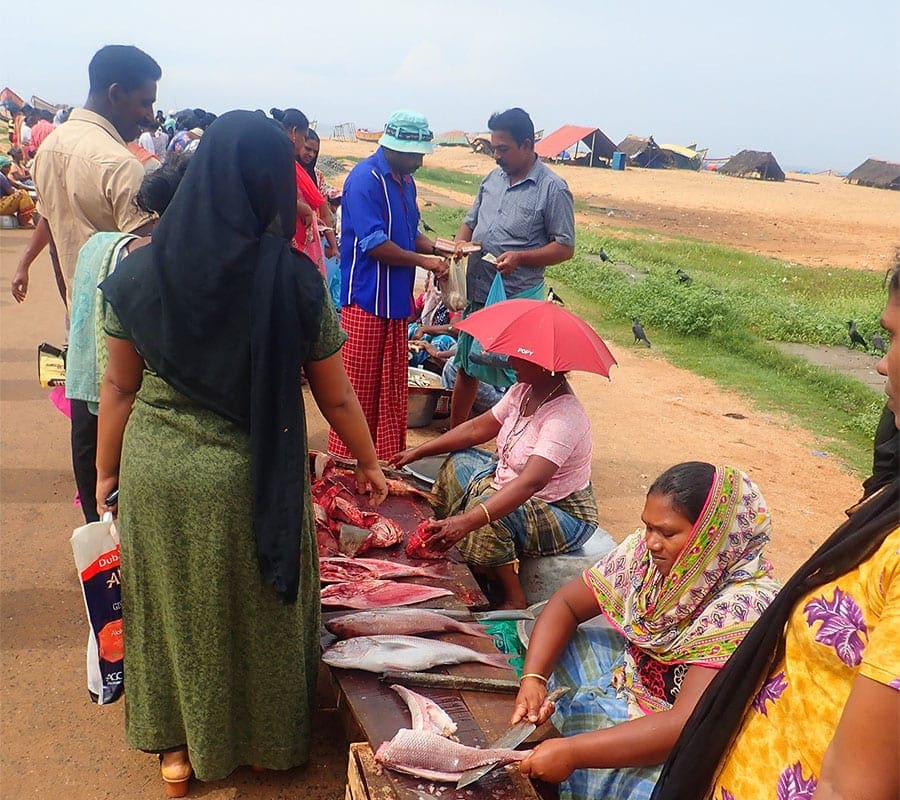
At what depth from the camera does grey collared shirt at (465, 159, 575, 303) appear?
5.11m

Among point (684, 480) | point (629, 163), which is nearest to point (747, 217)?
point (629, 163)

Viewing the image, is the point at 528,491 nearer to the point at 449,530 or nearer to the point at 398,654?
the point at 449,530

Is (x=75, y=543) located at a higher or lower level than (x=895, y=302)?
lower

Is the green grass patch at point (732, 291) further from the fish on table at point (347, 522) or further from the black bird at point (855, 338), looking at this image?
the fish on table at point (347, 522)

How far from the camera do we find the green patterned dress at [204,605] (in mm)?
2428

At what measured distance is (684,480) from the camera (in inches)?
89.8

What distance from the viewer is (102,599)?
105 inches

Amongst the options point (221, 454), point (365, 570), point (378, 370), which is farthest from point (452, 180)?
point (221, 454)

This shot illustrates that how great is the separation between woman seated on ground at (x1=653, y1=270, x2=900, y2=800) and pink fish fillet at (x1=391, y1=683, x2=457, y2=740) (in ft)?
2.85

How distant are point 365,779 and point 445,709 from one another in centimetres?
42

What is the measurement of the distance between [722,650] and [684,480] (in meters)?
0.50

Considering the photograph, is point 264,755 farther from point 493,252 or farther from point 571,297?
point 571,297

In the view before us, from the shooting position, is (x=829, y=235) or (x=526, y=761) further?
(x=829, y=235)

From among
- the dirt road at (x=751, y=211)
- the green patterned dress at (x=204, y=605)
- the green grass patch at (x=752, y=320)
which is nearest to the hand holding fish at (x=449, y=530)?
the green patterned dress at (x=204, y=605)
